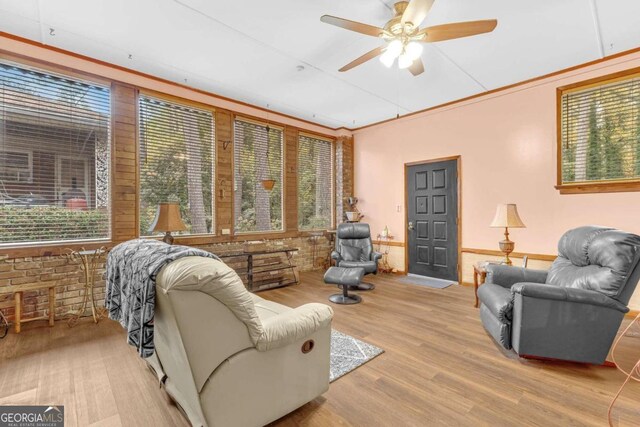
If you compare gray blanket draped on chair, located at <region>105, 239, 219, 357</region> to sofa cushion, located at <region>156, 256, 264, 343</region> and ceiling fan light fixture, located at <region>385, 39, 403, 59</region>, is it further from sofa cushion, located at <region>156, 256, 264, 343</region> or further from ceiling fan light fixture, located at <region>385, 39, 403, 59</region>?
ceiling fan light fixture, located at <region>385, 39, 403, 59</region>

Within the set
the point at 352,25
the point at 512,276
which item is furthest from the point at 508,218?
the point at 352,25

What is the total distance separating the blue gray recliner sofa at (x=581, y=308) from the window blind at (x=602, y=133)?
5.33 feet

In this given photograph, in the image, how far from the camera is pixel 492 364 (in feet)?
7.55

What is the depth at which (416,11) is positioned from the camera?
2.08m

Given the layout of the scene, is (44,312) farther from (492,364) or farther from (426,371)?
(492,364)

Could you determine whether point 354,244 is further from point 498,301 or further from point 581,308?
point 581,308

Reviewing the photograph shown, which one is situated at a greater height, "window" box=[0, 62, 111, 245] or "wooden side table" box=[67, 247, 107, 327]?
"window" box=[0, 62, 111, 245]

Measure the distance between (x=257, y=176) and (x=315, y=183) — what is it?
4.39 ft

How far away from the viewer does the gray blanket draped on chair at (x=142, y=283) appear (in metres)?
1.35

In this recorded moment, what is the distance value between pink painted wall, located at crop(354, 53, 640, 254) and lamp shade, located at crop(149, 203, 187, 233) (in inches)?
149

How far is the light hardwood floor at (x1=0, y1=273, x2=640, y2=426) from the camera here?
1726mm

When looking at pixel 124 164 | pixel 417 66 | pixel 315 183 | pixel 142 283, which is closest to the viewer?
pixel 142 283

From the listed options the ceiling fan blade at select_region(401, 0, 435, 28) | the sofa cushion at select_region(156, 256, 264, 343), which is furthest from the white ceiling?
the sofa cushion at select_region(156, 256, 264, 343)

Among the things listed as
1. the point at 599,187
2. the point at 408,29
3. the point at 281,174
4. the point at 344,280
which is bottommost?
the point at 344,280
